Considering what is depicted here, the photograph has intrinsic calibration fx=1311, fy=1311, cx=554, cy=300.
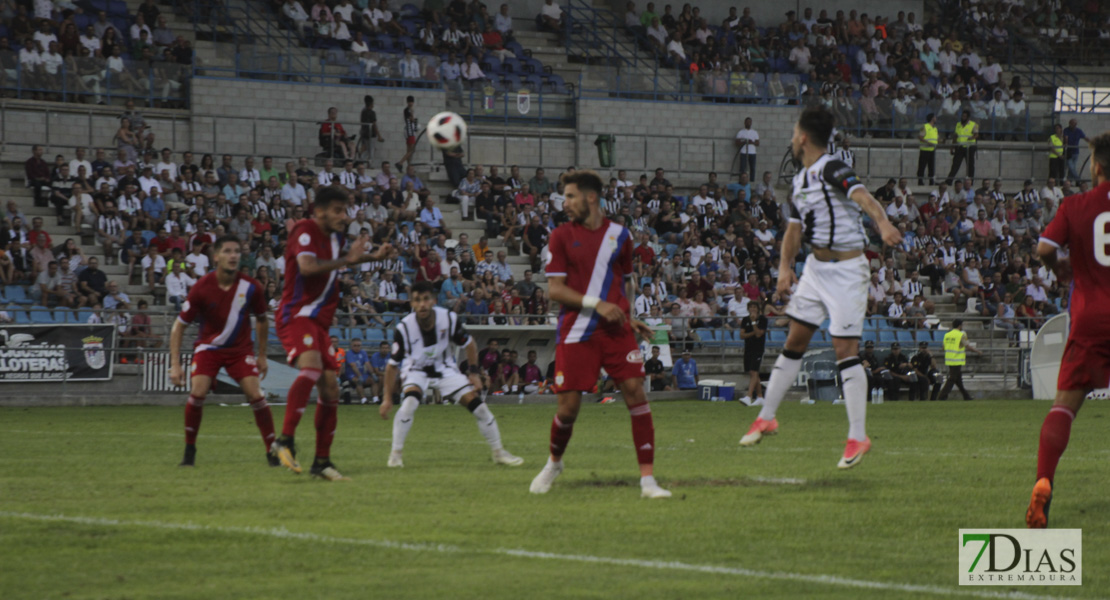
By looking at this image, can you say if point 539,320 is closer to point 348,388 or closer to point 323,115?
point 348,388

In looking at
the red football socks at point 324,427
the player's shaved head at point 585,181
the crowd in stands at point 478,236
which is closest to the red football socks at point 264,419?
the red football socks at point 324,427

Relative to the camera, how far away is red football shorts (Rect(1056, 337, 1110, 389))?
293 inches

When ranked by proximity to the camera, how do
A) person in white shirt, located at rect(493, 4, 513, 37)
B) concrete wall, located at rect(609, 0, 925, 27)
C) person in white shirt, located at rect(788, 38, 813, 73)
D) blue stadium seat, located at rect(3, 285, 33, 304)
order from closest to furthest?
blue stadium seat, located at rect(3, 285, 33, 304)
person in white shirt, located at rect(493, 4, 513, 37)
person in white shirt, located at rect(788, 38, 813, 73)
concrete wall, located at rect(609, 0, 925, 27)

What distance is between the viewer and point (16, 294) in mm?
24641

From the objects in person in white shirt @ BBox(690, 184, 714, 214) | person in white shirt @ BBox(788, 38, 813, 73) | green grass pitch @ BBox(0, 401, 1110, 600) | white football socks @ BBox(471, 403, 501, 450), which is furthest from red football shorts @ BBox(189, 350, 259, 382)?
person in white shirt @ BBox(788, 38, 813, 73)

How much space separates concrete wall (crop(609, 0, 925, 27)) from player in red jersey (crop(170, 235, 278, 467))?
30.4 metres

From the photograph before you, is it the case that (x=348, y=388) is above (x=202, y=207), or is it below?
below

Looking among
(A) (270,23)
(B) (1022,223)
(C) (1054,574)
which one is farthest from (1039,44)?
(C) (1054,574)

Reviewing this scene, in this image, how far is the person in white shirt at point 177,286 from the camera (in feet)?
82.7

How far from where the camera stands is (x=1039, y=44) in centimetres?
4541

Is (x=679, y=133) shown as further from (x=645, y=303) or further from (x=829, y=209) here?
(x=829, y=209)

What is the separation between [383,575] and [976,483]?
5.32m

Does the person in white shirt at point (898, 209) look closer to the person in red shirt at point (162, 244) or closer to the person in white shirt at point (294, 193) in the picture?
the person in white shirt at point (294, 193)

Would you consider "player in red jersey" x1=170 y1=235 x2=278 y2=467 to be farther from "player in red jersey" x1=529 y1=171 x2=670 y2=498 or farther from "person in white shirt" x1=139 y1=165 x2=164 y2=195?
"person in white shirt" x1=139 y1=165 x2=164 y2=195
